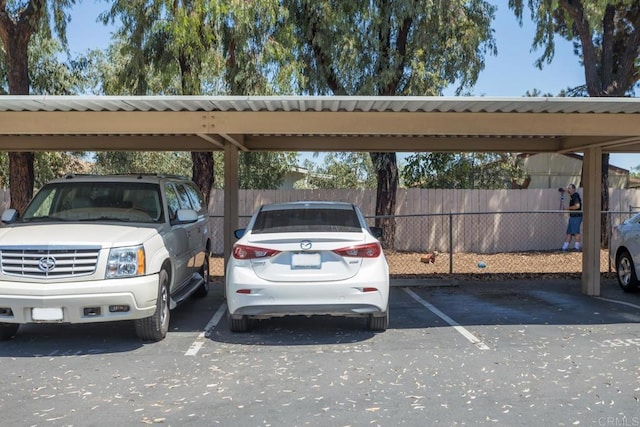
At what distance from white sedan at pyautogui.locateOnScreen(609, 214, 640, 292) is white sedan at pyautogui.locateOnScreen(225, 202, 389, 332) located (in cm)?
562

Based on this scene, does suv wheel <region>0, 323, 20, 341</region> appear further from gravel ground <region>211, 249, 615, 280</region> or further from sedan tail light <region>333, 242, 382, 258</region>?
gravel ground <region>211, 249, 615, 280</region>

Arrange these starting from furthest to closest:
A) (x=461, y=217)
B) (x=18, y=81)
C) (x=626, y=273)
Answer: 1. (x=461, y=217)
2. (x=18, y=81)
3. (x=626, y=273)

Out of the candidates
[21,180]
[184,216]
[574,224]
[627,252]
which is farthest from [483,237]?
[21,180]

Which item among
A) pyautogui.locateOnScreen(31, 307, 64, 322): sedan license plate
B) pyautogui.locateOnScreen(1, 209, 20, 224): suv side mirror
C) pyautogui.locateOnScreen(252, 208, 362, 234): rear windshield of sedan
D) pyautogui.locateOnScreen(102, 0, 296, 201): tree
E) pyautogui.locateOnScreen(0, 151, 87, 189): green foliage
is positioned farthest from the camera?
pyautogui.locateOnScreen(0, 151, 87, 189): green foliage

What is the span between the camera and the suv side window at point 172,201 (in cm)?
780

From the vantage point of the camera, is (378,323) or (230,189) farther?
(230,189)

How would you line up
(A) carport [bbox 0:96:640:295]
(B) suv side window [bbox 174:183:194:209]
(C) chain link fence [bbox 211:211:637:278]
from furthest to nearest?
(C) chain link fence [bbox 211:211:637:278]
(B) suv side window [bbox 174:183:194:209]
(A) carport [bbox 0:96:640:295]

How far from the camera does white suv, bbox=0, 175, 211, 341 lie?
19.6 feet

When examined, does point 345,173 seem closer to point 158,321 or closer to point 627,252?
point 627,252

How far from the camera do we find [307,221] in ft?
23.2

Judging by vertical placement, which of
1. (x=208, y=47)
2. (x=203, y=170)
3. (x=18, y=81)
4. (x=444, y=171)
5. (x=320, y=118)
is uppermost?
(x=208, y=47)

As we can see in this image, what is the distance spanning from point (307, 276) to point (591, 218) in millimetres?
5745

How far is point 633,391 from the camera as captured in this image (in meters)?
5.06

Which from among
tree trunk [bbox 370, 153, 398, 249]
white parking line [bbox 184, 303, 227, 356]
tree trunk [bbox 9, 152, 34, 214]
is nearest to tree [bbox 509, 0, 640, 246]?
tree trunk [bbox 370, 153, 398, 249]
